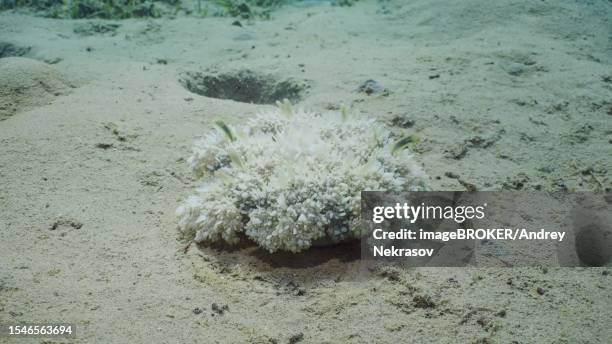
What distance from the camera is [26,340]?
105 inches

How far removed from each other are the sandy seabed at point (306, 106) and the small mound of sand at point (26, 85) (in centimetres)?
4

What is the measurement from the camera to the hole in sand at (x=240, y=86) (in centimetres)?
647

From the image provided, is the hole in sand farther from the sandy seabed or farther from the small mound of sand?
the small mound of sand

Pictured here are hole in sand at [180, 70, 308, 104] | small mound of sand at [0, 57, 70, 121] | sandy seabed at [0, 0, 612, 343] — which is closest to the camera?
sandy seabed at [0, 0, 612, 343]

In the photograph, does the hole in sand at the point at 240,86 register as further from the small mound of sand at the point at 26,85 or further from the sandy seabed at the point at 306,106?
the small mound of sand at the point at 26,85

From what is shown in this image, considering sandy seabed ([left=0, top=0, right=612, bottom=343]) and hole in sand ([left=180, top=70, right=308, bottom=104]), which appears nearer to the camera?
sandy seabed ([left=0, top=0, right=612, bottom=343])

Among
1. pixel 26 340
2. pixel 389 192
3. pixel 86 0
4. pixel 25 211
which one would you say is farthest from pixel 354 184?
pixel 86 0

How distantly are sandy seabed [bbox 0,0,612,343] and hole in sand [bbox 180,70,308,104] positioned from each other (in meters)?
0.04

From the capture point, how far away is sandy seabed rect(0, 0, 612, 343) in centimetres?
298

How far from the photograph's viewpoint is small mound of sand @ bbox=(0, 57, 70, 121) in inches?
221

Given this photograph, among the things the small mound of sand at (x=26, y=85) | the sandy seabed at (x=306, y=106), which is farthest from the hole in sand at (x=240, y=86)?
the small mound of sand at (x=26, y=85)

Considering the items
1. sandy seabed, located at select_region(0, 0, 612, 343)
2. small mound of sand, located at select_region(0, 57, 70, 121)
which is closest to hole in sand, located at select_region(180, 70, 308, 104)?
sandy seabed, located at select_region(0, 0, 612, 343)

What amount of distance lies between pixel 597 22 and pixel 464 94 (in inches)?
167

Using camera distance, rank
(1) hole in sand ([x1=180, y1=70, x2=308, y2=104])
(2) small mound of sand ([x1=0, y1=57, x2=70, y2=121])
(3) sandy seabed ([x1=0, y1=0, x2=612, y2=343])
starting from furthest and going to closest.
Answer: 1. (1) hole in sand ([x1=180, y1=70, x2=308, y2=104])
2. (2) small mound of sand ([x1=0, y1=57, x2=70, y2=121])
3. (3) sandy seabed ([x1=0, y1=0, x2=612, y2=343])
